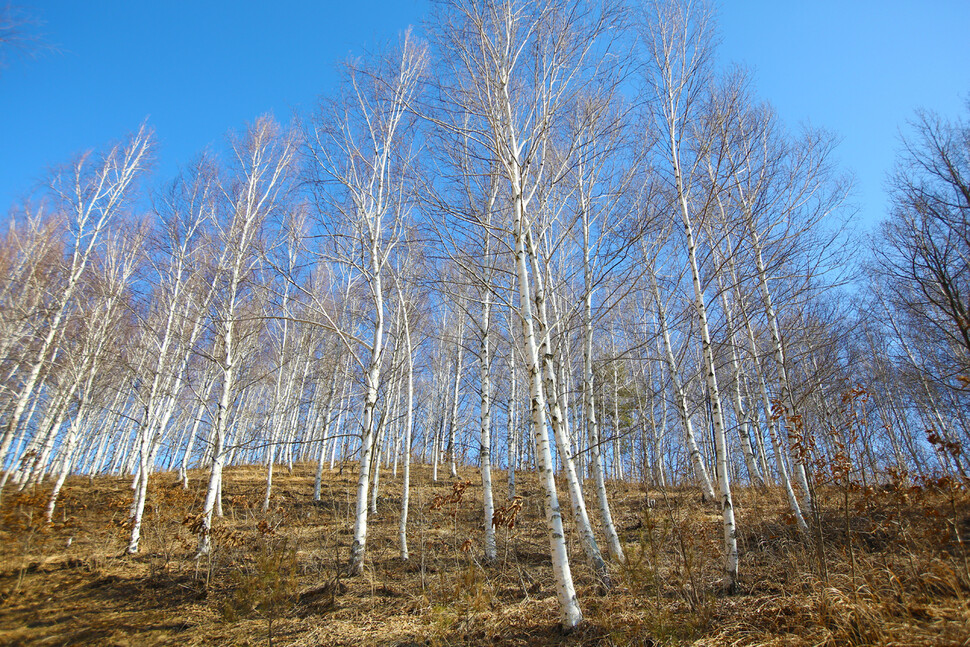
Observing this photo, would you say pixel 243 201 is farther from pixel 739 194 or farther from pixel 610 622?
pixel 739 194

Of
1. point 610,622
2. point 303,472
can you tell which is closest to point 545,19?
point 610,622

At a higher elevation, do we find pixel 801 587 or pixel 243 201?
pixel 243 201

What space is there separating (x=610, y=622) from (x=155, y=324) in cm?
1129

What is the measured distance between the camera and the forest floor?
319 cm

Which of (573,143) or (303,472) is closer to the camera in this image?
(573,143)

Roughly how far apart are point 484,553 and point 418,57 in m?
9.31

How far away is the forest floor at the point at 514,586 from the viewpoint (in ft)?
10.5

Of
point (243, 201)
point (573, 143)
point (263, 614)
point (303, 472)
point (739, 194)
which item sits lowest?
point (263, 614)

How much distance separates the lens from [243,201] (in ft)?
31.2

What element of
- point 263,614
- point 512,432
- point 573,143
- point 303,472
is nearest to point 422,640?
point 263,614

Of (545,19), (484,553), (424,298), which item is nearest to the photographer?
(545,19)

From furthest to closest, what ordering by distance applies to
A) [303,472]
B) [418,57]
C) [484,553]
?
[303,472], [418,57], [484,553]

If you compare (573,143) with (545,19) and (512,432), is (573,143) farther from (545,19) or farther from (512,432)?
(512,432)

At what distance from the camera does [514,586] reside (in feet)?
18.0
